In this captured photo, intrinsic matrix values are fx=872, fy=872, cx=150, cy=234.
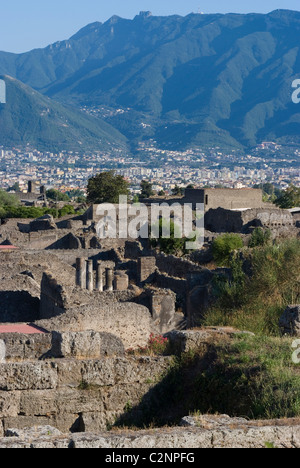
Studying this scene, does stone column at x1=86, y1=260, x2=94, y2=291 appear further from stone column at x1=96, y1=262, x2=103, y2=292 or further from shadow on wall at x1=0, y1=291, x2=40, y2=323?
shadow on wall at x1=0, y1=291, x2=40, y2=323

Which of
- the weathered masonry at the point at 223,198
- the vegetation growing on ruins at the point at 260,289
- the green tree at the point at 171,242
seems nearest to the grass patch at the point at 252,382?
the vegetation growing on ruins at the point at 260,289

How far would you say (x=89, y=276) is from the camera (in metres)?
26.4

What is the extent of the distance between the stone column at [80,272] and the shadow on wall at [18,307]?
4.68 metres

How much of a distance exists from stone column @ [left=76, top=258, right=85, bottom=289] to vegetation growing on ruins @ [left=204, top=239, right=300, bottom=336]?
8.77 metres

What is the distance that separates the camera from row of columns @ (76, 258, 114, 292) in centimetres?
2561

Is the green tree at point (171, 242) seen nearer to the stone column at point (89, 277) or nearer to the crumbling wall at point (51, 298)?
the stone column at point (89, 277)

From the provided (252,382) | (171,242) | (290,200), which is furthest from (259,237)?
(290,200)

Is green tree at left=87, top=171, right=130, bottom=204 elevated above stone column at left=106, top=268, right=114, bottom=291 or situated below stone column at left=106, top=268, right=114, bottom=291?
above

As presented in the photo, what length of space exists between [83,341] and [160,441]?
317 cm

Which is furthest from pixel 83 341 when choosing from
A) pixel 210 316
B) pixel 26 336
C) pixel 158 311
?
pixel 158 311

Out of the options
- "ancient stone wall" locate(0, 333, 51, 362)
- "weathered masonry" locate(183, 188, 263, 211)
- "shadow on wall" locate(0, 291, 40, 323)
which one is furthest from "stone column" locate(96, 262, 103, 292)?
"weathered masonry" locate(183, 188, 263, 211)

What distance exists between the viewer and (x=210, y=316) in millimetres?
14930

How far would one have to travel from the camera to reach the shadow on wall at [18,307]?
20000 millimetres

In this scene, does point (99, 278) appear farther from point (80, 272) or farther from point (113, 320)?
point (113, 320)
